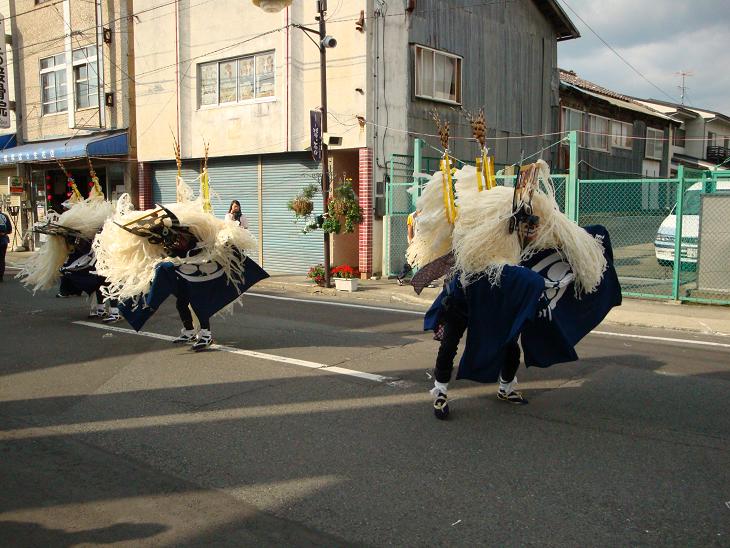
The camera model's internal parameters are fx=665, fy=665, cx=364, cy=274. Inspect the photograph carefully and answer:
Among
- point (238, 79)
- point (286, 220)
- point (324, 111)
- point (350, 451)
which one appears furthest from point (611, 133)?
point (350, 451)

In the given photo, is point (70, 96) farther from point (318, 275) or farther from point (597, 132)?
point (597, 132)

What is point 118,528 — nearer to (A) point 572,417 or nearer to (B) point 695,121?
(A) point 572,417

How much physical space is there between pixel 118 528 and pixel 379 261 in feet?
41.3

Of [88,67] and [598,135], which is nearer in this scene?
[88,67]

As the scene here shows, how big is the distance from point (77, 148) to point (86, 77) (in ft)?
10.4

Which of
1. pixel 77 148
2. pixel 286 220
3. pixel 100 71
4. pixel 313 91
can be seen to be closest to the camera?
pixel 313 91

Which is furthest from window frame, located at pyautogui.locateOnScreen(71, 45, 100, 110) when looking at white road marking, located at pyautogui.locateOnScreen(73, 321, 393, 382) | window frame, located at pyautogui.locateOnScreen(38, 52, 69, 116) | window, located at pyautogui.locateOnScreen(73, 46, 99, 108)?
white road marking, located at pyautogui.locateOnScreen(73, 321, 393, 382)

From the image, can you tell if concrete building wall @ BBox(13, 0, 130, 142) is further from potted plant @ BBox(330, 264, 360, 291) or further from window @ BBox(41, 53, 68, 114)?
potted plant @ BBox(330, 264, 360, 291)

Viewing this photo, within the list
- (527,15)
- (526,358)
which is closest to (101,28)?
(527,15)

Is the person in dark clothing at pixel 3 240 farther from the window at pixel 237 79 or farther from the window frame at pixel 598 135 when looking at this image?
the window frame at pixel 598 135

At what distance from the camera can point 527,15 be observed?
67.1 ft

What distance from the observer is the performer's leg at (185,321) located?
26.3ft

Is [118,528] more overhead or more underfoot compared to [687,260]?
more underfoot

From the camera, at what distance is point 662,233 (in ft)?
44.3
